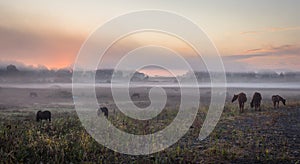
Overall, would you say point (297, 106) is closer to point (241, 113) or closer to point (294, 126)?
point (241, 113)

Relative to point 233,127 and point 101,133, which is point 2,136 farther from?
point 233,127

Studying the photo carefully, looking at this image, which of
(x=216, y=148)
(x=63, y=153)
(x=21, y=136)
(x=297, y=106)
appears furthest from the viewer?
(x=297, y=106)

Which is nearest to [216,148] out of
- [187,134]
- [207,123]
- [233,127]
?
[187,134]

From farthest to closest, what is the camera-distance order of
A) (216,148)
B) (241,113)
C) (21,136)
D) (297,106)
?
(297,106)
(241,113)
(21,136)
(216,148)

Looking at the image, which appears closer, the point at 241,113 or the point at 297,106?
the point at 241,113

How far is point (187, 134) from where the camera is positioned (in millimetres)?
18594

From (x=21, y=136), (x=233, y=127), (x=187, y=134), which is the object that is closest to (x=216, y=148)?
(x=187, y=134)

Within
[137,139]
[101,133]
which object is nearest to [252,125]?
[137,139]

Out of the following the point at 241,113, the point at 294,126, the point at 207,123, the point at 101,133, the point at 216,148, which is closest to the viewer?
the point at 216,148

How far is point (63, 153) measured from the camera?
43.4 feet

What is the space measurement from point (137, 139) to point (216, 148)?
15.3 feet

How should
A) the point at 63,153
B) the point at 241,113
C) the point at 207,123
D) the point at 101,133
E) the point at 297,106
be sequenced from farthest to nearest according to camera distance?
the point at 297,106, the point at 241,113, the point at 207,123, the point at 101,133, the point at 63,153

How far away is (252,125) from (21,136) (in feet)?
47.8

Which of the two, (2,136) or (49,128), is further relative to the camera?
(49,128)
